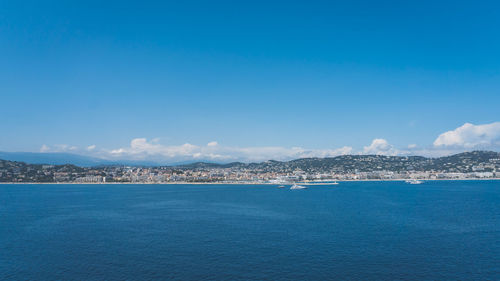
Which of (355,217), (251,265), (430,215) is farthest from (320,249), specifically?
(430,215)

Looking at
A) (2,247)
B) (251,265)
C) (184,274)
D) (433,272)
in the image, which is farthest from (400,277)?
(2,247)

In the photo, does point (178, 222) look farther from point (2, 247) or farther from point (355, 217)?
point (355, 217)

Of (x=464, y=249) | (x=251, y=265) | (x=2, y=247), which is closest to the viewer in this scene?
(x=251, y=265)

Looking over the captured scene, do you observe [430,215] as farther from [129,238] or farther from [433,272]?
[129,238]

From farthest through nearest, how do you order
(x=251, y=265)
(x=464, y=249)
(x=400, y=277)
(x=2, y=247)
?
(x=2, y=247) < (x=464, y=249) < (x=251, y=265) < (x=400, y=277)

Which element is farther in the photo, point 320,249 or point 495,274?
point 320,249

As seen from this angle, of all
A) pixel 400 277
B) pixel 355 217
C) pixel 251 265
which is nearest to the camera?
pixel 400 277

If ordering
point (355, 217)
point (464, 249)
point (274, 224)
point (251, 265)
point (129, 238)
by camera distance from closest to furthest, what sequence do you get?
point (251, 265), point (464, 249), point (129, 238), point (274, 224), point (355, 217)

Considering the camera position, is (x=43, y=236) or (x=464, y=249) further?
(x=43, y=236)

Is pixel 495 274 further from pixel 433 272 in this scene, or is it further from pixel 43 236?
pixel 43 236
